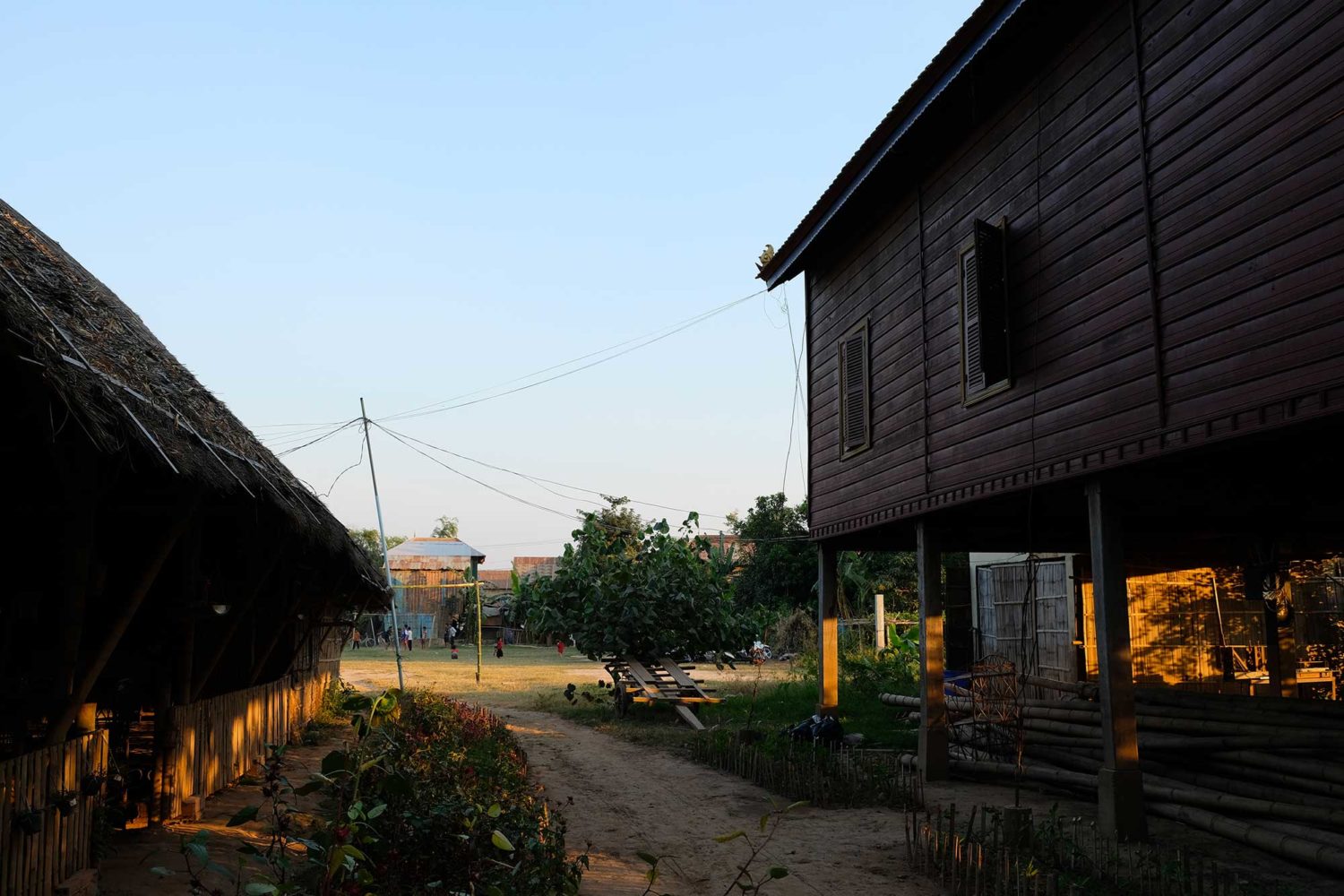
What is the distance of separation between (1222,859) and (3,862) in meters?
8.43

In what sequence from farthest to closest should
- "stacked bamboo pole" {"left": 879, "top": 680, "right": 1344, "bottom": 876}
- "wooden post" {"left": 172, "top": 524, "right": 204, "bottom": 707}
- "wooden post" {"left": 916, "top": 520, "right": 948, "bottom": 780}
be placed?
"wooden post" {"left": 916, "top": 520, "right": 948, "bottom": 780} < "wooden post" {"left": 172, "top": 524, "right": 204, "bottom": 707} < "stacked bamboo pole" {"left": 879, "top": 680, "right": 1344, "bottom": 876}

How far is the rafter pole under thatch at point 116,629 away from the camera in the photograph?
6.59 m

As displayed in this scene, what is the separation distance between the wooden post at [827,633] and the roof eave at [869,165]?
4.35 m

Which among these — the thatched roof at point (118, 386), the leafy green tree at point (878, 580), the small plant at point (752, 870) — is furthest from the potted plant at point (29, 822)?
the leafy green tree at point (878, 580)

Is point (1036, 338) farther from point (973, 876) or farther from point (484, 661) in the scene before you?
point (484, 661)

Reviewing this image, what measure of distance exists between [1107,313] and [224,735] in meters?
9.49

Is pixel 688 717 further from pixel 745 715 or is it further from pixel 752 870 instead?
pixel 752 870

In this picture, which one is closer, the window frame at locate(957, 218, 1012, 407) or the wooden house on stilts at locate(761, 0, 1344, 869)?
the wooden house on stilts at locate(761, 0, 1344, 869)

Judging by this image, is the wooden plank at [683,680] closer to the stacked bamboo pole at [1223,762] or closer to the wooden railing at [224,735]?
the wooden railing at [224,735]

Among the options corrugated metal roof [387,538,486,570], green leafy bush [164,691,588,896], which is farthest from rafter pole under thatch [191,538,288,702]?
corrugated metal roof [387,538,486,570]

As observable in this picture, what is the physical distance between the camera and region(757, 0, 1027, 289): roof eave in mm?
9844

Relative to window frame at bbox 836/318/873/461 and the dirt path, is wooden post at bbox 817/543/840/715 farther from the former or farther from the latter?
the dirt path

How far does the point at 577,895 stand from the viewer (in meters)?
7.32

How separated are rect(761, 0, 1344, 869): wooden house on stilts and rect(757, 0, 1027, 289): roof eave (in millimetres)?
42
